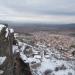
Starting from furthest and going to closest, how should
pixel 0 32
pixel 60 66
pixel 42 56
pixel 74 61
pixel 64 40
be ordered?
pixel 64 40 < pixel 74 61 < pixel 42 56 < pixel 60 66 < pixel 0 32

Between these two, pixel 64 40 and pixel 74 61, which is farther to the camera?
pixel 64 40

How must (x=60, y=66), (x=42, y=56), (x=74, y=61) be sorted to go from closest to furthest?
(x=60, y=66), (x=42, y=56), (x=74, y=61)

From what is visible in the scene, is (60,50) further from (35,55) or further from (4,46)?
(4,46)

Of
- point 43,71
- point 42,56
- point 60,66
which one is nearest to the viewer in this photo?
point 43,71

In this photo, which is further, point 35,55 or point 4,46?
point 35,55

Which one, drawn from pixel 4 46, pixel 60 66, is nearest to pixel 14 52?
pixel 4 46

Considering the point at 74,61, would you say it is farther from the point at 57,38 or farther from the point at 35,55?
the point at 35,55

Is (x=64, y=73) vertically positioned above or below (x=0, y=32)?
below

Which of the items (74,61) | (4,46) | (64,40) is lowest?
(74,61)

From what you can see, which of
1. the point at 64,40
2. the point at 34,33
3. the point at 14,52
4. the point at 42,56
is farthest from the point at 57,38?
the point at 14,52
